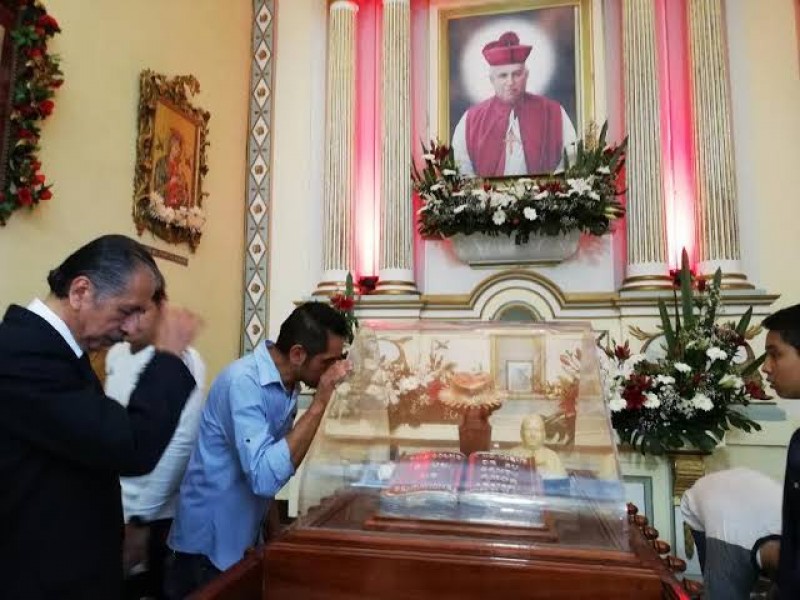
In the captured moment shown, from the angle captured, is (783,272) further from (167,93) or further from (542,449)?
(167,93)

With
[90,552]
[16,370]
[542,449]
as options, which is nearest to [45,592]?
[90,552]

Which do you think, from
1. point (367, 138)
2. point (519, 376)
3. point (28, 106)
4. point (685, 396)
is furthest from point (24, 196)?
point (685, 396)

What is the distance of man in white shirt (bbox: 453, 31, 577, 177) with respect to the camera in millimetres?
5109

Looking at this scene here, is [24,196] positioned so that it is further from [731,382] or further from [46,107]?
[731,382]

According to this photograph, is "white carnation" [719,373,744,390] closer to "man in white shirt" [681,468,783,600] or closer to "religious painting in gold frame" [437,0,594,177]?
"man in white shirt" [681,468,783,600]

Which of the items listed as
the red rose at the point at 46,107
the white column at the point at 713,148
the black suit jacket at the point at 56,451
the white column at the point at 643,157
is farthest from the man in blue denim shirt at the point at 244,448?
the white column at the point at 713,148

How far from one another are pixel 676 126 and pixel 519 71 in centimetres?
131

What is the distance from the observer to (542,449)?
5.92ft

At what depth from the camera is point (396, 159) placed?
527 cm

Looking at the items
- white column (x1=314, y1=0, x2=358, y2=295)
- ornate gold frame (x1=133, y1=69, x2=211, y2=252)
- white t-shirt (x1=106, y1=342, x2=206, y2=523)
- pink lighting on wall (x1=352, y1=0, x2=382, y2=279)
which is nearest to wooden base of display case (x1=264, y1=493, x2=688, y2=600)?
white t-shirt (x1=106, y1=342, x2=206, y2=523)

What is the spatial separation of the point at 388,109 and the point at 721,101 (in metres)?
2.55

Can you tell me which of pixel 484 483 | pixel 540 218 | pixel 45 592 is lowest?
pixel 45 592

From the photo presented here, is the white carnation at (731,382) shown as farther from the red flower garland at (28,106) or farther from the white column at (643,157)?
the red flower garland at (28,106)

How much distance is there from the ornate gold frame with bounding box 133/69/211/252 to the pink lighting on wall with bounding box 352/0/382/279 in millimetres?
1382
